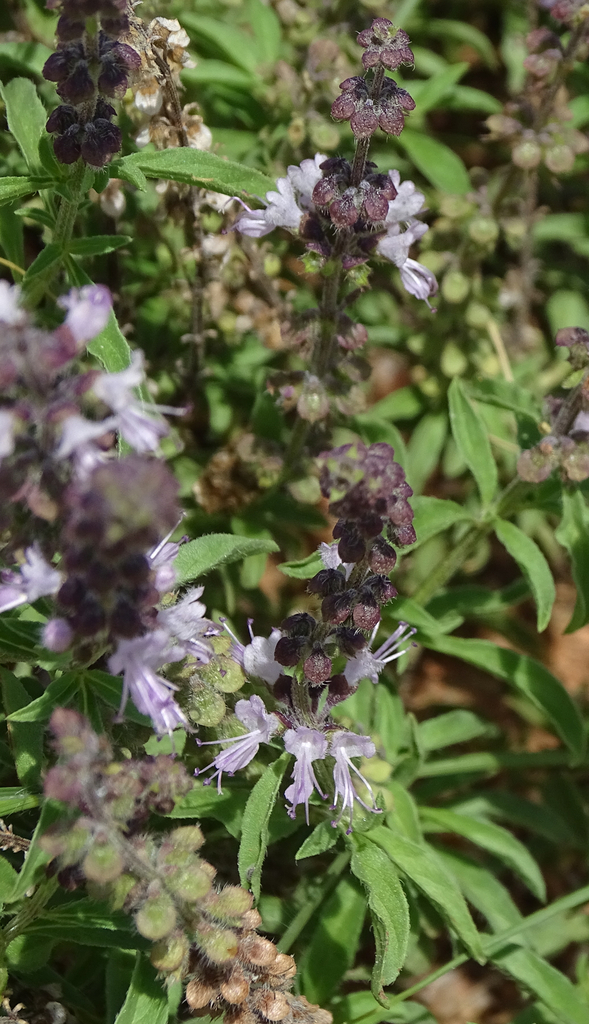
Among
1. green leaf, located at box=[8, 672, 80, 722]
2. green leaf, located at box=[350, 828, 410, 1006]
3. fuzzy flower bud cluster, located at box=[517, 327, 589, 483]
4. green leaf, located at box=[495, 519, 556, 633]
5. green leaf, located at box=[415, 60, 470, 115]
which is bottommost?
green leaf, located at box=[350, 828, 410, 1006]

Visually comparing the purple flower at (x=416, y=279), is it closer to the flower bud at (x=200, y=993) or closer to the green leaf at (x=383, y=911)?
the green leaf at (x=383, y=911)

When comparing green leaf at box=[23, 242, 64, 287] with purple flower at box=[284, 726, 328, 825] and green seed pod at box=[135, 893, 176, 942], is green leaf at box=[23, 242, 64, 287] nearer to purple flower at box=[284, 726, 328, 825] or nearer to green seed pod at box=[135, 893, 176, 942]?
purple flower at box=[284, 726, 328, 825]

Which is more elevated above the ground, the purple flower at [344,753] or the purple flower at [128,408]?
the purple flower at [128,408]

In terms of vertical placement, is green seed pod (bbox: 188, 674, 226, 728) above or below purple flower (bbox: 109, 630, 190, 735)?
below

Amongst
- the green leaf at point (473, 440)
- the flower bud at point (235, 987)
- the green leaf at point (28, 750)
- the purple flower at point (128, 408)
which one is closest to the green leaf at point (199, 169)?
the green leaf at point (473, 440)

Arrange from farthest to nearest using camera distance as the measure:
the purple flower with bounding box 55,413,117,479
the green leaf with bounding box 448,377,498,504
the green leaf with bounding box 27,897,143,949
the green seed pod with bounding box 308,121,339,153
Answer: the green seed pod with bounding box 308,121,339,153, the green leaf with bounding box 448,377,498,504, the green leaf with bounding box 27,897,143,949, the purple flower with bounding box 55,413,117,479

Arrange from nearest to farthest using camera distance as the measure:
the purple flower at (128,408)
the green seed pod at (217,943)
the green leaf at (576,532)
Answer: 1. the purple flower at (128,408)
2. the green seed pod at (217,943)
3. the green leaf at (576,532)

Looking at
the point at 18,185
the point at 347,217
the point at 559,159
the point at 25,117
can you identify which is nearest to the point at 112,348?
the point at 18,185

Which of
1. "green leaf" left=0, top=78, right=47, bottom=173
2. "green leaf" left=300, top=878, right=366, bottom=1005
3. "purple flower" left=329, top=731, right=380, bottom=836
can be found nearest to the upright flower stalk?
"green leaf" left=0, top=78, right=47, bottom=173
